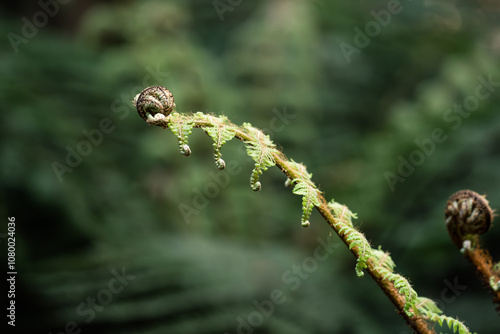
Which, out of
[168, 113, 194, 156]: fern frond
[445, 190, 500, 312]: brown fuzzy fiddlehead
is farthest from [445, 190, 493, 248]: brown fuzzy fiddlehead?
[168, 113, 194, 156]: fern frond

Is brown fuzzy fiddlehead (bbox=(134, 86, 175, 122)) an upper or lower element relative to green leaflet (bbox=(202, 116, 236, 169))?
upper

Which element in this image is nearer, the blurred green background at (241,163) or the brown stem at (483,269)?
the brown stem at (483,269)

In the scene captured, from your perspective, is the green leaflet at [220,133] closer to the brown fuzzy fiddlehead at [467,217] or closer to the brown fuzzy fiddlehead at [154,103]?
A: the brown fuzzy fiddlehead at [154,103]

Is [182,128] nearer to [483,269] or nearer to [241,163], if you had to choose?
[483,269]

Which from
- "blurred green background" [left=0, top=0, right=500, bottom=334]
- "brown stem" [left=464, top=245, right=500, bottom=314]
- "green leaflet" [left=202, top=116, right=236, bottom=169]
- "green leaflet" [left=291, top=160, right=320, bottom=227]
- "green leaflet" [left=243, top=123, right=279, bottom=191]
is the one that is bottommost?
"brown stem" [left=464, top=245, right=500, bottom=314]

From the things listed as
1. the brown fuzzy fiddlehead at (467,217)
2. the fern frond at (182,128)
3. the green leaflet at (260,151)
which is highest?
the fern frond at (182,128)

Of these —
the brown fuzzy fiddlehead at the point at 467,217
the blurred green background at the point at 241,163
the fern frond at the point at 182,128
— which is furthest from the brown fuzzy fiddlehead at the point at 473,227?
the blurred green background at the point at 241,163

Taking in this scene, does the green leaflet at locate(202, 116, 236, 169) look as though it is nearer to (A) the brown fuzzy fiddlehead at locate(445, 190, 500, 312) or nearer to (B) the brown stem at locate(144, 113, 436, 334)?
(B) the brown stem at locate(144, 113, 436, 334)

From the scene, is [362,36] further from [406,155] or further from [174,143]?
[174,143]

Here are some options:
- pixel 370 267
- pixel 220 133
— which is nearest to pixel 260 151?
pixel 220 133
